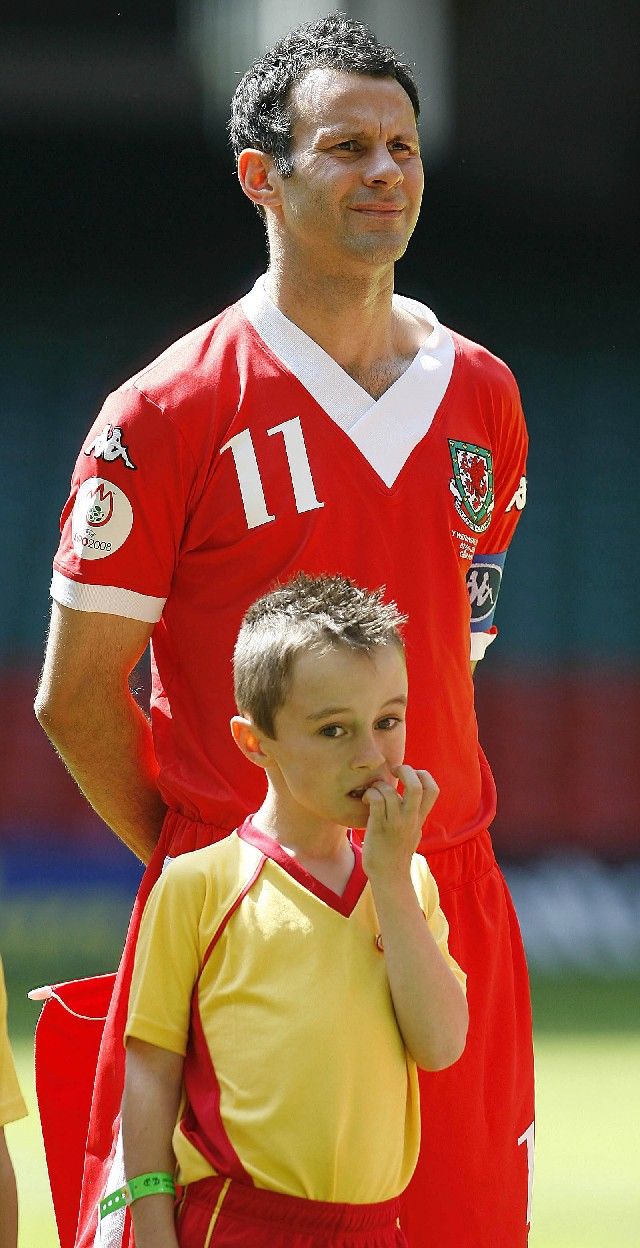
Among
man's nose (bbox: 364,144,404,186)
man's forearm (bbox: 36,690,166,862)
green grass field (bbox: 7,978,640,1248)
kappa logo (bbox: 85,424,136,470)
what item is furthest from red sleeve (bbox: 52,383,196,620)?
green grass field (bbox: 7,978,640,1248)

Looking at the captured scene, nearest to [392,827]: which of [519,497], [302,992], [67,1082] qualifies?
[302,992]

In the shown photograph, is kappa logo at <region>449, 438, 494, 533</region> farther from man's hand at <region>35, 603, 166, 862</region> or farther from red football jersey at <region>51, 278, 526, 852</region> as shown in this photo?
man's hand at <region>35, 603, 166, 862</region>

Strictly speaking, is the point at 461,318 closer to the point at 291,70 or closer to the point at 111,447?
the point at 291,70

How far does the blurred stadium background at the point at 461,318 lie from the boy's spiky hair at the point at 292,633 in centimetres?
430

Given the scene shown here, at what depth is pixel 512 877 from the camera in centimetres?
783

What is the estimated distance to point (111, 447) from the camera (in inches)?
90.4

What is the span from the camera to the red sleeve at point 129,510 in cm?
228

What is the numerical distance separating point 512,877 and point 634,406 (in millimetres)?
3621

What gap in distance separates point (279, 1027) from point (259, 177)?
1152 millimetres

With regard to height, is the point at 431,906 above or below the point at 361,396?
below

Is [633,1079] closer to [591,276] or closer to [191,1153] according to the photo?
[191,1153]

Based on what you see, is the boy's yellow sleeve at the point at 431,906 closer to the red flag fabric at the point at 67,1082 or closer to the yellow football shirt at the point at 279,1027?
the yellow football shirt at the point at 279,1027

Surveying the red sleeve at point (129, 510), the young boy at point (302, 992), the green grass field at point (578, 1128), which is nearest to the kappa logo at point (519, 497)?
the red sleeve at point (129, 510)

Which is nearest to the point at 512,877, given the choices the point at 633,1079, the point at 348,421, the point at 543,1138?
the point at 633,1079
